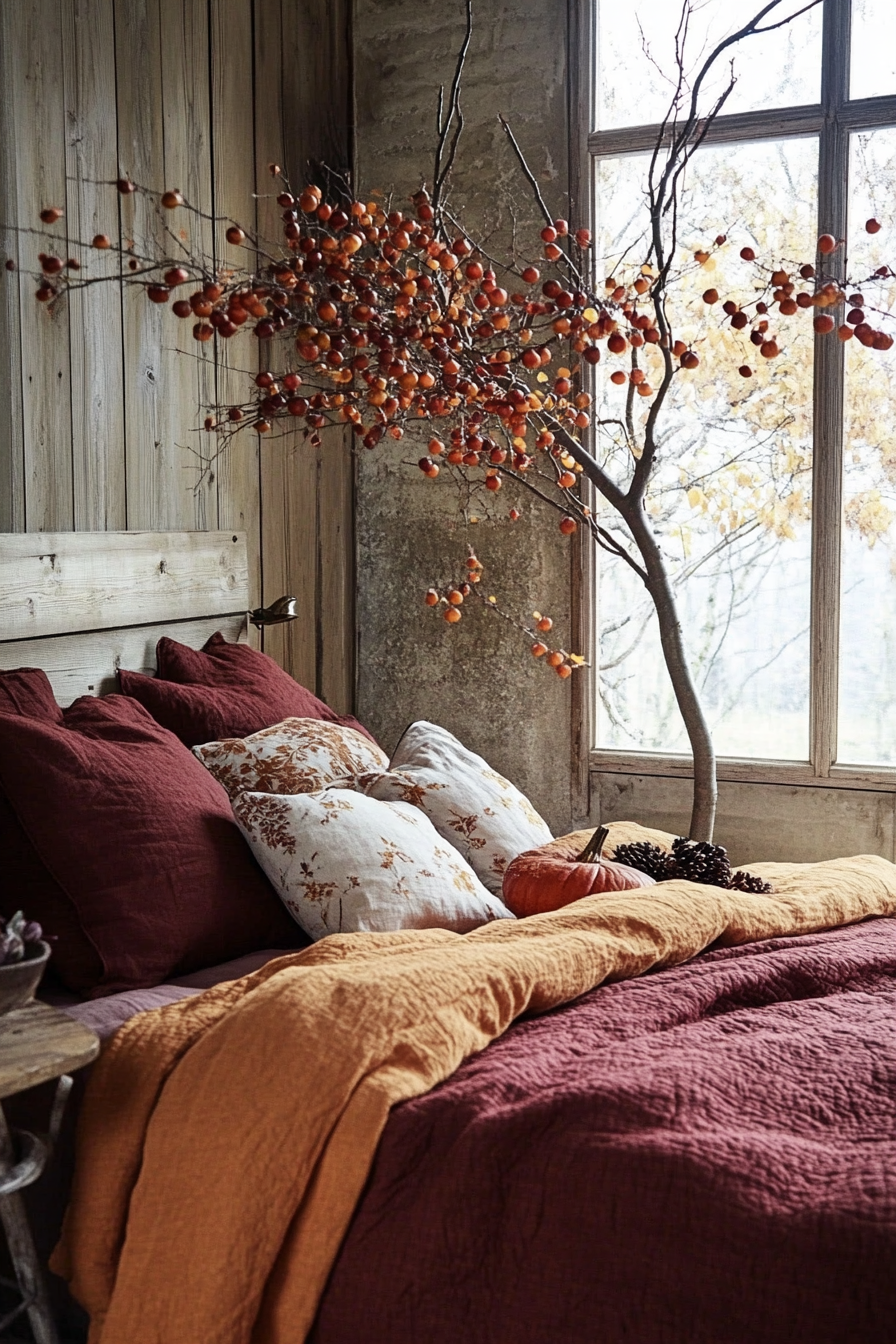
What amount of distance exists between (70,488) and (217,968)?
110 centimetres

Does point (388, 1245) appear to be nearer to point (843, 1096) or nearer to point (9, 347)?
point (843, 1096)

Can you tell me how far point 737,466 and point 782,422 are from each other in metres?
0.16

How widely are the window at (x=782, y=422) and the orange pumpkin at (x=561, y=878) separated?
1262 millimetres

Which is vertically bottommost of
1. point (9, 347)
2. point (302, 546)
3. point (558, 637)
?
point (558, 637)

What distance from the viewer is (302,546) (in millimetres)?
3576

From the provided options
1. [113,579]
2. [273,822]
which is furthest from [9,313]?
[273,822]

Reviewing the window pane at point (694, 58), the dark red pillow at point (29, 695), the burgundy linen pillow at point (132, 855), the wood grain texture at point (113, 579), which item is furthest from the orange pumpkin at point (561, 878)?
the window pane at point (694, 58)

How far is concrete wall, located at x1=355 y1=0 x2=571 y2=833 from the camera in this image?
3631 millimetres

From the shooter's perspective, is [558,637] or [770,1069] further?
[558,637]

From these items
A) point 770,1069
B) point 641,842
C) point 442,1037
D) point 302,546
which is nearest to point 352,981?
point 442,1037

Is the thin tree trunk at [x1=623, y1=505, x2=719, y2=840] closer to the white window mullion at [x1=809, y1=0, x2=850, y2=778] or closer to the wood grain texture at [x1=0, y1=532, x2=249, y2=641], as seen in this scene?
the white window mullion at [x1=809, y1=0, x2=850, y2=778]

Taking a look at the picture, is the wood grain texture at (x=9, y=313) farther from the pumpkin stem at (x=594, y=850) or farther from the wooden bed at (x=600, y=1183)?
the pumpkin stem at (x=594, y=850)

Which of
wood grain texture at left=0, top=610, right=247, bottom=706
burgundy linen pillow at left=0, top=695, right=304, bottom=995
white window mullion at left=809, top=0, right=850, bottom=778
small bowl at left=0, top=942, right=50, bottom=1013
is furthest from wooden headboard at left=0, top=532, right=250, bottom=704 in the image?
white window mullion at left=809, top=0, right=850, bottom=778

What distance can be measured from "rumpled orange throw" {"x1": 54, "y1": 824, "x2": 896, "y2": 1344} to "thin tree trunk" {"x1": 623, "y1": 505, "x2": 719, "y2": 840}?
4.14 feet
